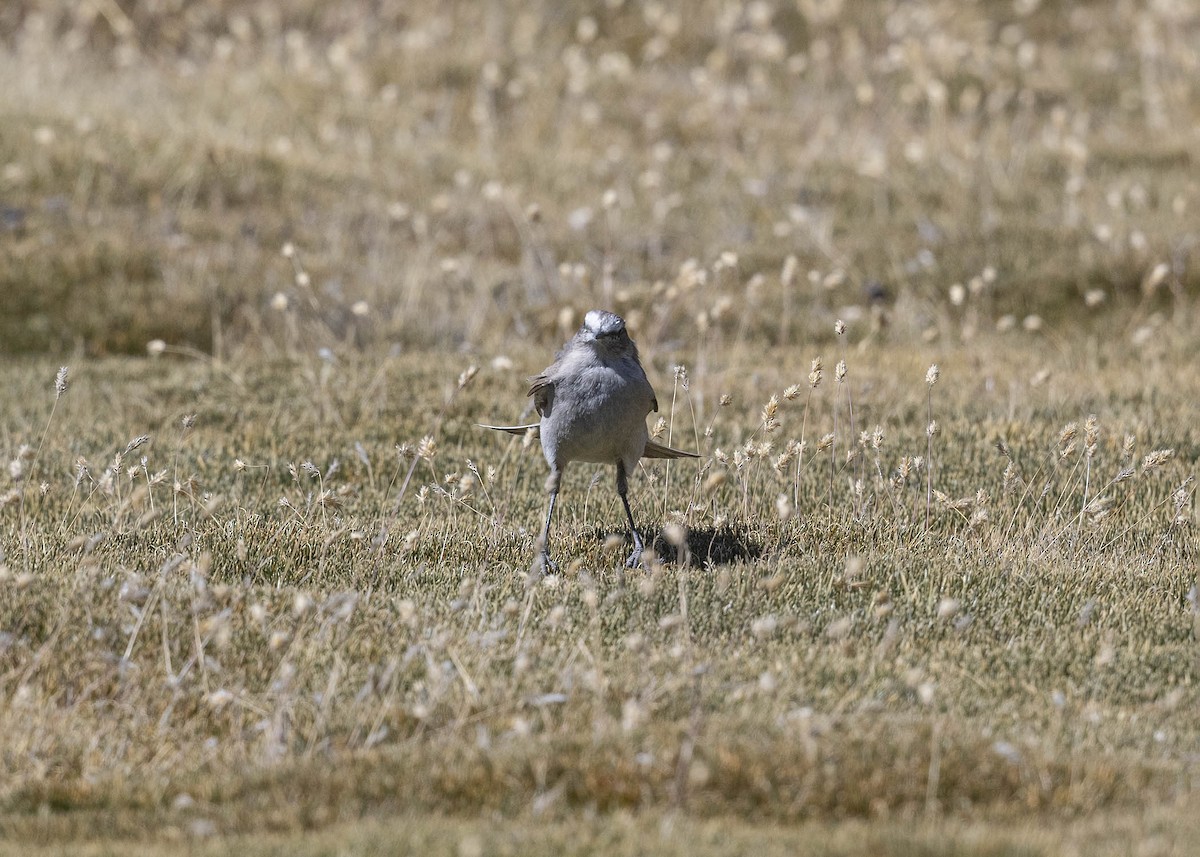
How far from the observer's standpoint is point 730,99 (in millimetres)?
16141

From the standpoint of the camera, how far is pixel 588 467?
820 centimetres

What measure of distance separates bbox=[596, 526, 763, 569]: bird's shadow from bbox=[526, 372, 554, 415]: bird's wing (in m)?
0.67

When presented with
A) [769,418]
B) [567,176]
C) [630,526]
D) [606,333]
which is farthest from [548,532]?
[567,176]

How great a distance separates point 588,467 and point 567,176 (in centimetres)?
645

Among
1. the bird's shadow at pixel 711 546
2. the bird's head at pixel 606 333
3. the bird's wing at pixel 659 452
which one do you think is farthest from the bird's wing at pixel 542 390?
the bird's shadow at pixel 711 546

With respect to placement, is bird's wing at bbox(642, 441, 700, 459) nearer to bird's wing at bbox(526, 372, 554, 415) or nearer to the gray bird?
the gray bird

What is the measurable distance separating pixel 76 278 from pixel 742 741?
870 cm

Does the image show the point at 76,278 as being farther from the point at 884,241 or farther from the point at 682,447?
the point at 884,241

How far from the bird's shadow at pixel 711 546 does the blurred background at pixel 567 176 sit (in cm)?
242

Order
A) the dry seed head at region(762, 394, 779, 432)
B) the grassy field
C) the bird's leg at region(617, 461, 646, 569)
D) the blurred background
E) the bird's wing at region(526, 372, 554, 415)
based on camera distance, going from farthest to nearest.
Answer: the blurred background < the bird's wing at region(526, 372, 554, 415) < the bird's leg at region(617, 461, 646, 569) < the dry seed head at region(762, 394, 779, 432) < the grassy field

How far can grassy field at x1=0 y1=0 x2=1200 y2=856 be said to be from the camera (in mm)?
4469

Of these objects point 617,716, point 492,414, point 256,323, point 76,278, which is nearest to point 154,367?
point 256,323

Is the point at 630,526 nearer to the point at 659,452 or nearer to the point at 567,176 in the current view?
the point at 659,452

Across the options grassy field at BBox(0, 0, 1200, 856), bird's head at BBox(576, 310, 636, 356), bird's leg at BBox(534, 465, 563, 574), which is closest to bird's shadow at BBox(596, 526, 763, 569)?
grassy field at BBox(0, 0, 1200, 856)
